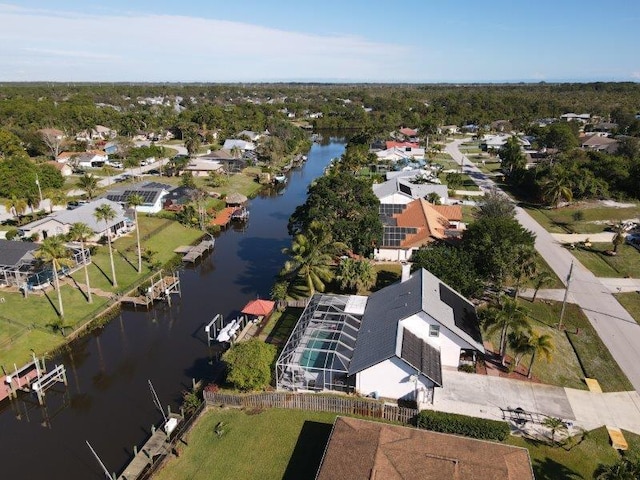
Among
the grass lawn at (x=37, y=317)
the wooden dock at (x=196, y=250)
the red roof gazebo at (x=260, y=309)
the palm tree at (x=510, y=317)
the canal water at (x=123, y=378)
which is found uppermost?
the palm tree at (x=510, y=317)

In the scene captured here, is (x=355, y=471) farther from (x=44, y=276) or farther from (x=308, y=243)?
(x=44, y=276)

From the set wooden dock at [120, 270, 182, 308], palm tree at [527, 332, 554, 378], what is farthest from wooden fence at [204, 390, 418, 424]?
wooden dock at [120, 270, 182, 308]

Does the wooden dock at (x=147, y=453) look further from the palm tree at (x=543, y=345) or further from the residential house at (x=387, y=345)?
the palm tree at (x=543, y=345)

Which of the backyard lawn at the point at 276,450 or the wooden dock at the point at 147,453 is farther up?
the backyard lawn at the point at 276,450

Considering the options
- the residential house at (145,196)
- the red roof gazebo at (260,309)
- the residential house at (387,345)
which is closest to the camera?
the residential house at (387,345)

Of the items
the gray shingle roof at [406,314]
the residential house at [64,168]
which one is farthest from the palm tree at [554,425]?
the residential house at [64,168]

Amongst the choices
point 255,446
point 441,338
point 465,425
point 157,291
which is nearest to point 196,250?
point 157,291

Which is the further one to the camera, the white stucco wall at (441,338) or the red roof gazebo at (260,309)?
the red roof gazebo at (260,309)

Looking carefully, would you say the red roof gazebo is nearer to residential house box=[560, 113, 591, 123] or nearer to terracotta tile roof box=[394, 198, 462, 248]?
terracotta tile roof box=[394, 198, 462, 248]
